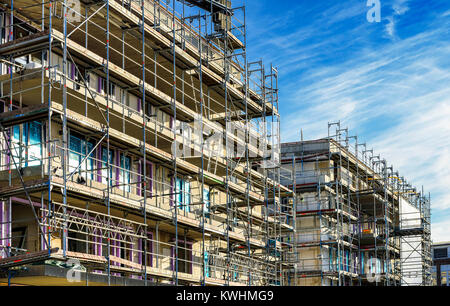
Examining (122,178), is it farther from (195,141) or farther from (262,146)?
(262,146)

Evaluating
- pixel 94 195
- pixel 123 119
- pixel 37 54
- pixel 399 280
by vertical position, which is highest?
pixel 37 54

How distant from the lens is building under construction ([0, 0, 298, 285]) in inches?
765

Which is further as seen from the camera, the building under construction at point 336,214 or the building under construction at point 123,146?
the building under construction at point 336,214

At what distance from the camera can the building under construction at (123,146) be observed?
19.4m

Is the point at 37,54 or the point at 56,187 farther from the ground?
the point at 37,54

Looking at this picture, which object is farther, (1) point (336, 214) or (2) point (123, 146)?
(1) point (336, 214)

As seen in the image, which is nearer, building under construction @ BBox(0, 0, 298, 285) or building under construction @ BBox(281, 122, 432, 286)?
building under construction @ BBox(0, 0, 298, 285)

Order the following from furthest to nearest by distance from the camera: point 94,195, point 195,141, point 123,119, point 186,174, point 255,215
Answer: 1. point 255,215
2. point 195,141
3. point 186,174
4. point 123,119
5. point 94,195

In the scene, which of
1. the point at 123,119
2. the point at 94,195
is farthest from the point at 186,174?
the point at 94,195

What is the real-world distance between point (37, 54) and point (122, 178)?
5328 mm

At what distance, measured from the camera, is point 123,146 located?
23.9 metres

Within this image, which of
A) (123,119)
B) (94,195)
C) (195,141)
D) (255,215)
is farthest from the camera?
(255,215)
